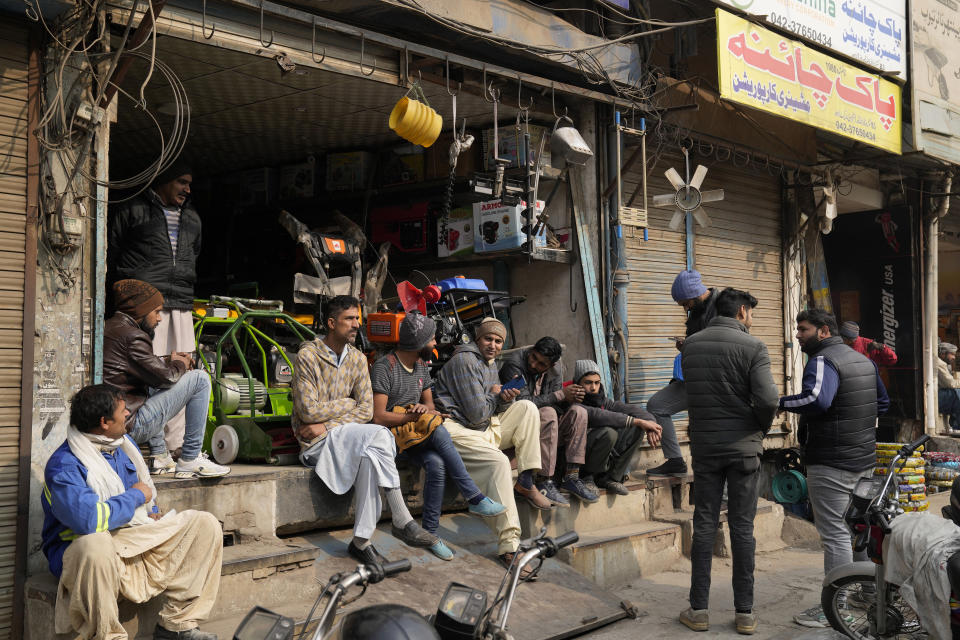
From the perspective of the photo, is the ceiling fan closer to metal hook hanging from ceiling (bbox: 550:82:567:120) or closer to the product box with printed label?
metal hook hanging from ceiling (bbox: 550:82:567:120)

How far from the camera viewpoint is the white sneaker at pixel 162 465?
5809mm

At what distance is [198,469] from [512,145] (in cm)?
474

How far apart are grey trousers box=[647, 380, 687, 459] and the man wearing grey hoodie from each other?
1922mm

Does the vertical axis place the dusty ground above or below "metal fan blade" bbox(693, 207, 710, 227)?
below

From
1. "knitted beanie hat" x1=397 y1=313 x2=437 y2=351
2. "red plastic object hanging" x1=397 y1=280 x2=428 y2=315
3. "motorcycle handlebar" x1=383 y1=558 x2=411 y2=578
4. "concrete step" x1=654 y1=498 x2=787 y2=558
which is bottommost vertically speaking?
"concrete step" x1=654 y1=498 x2=787 y2=558

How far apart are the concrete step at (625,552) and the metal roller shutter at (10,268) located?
147 inches

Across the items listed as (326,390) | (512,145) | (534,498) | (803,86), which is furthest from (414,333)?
(803,86)

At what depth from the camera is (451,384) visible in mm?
6844

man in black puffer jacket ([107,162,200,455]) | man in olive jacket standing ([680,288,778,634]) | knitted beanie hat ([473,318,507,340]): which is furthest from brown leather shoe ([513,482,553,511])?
man in black puffer jacket ([107,162,200,455])

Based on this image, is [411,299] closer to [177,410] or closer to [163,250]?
[163,250]

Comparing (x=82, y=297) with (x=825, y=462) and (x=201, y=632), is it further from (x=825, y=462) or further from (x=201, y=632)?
(x=825, y=462)

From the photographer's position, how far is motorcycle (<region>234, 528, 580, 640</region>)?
277 centimetres

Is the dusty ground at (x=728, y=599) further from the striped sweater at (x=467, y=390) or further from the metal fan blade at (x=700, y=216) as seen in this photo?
the metal fan blade at (x=700, y=216)

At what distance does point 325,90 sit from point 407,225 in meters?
2.34
